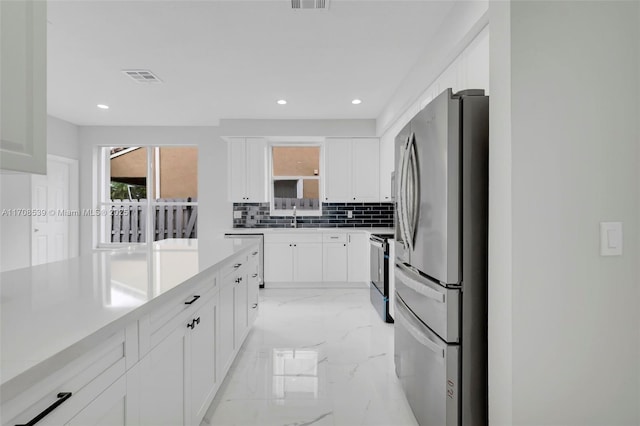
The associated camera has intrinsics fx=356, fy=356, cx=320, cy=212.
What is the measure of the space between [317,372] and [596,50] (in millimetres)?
2336

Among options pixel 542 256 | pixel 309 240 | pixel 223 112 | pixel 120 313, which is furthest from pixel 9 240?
pixel 542 256

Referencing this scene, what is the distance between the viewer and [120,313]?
1.01 metres

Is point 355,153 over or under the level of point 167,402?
over

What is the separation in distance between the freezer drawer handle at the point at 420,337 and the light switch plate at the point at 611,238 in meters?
0.72

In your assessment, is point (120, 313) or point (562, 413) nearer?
point (120, 313)

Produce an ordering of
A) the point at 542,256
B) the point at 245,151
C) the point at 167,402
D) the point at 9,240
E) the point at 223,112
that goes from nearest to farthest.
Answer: the point at 542,256
the point at 167,402
the point at 9,240
the point at 223,112
the point at 245,151

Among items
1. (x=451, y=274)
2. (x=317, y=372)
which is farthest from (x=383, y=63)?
(x=317, y=372)

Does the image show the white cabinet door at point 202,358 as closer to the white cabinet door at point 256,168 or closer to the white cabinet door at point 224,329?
the white cabinet door at point 224,329

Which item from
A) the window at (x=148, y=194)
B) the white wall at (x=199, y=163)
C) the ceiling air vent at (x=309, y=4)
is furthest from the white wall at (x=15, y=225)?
the ceiling air vent at (x=309, y=4)

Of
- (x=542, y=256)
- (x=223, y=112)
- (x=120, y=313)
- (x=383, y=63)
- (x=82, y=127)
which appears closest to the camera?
(x=120, y=313)

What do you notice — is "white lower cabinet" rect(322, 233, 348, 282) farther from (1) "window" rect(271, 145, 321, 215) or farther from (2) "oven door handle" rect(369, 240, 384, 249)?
(2) "oven door handle" rect(369, 240, 384, 249)

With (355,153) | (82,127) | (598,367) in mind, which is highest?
(82,127)

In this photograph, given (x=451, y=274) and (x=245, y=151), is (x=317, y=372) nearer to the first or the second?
(x=451, y=274)

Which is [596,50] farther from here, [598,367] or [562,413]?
[562,413]
